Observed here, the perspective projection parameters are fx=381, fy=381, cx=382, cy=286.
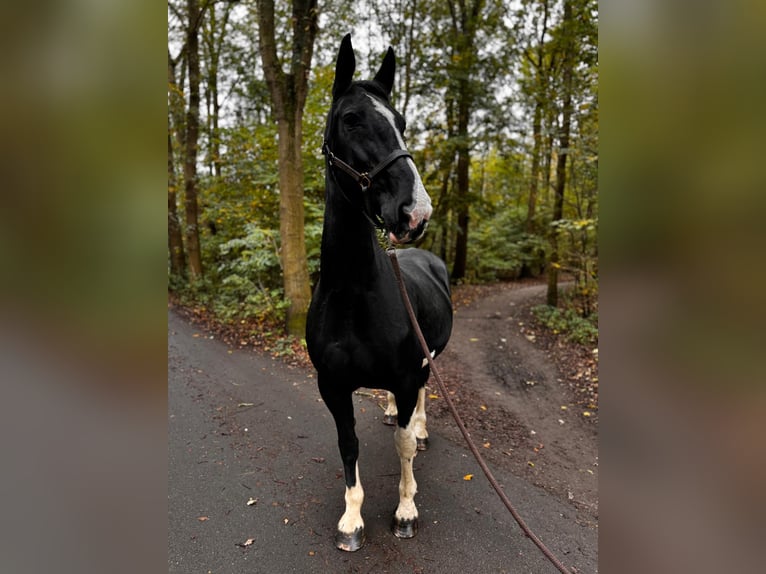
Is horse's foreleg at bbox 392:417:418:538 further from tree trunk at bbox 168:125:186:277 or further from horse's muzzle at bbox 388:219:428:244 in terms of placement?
tree trunk at bbox 168:125:186:277

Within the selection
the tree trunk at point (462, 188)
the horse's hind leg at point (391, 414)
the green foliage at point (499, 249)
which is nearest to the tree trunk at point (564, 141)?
the tree trunk at point (462, 188)

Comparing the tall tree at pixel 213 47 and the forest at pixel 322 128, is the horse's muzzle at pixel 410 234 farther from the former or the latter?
the tall tree at pixel 213 47

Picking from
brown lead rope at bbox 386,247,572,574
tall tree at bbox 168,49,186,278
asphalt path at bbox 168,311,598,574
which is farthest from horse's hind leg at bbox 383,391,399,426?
tall tree at bbox 168,49,186,278

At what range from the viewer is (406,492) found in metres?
2.84

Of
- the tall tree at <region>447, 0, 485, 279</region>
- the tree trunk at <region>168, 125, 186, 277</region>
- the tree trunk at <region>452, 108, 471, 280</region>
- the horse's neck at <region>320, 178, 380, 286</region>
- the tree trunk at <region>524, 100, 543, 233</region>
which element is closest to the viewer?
the horse's neck at <region>320, 178, 380, 286</region>

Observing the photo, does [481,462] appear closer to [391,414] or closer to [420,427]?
[420,427]

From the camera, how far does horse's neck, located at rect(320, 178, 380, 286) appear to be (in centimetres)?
228

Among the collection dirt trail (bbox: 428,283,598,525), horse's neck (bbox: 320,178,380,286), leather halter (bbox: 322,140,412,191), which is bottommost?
dirt trail (bbox: 428,283,598,525)

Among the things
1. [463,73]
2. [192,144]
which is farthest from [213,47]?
[463,73]

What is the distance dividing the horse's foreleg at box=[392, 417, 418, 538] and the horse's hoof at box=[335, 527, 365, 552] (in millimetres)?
270
